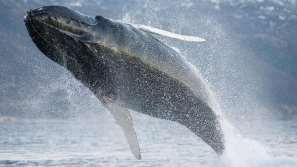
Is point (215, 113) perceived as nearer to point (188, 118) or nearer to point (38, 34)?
point (188, 118)

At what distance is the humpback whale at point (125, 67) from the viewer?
11.5 metres

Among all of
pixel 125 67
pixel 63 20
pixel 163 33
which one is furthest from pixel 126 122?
pixel 63 20

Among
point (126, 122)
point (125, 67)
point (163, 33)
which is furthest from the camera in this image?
point (126, 122)

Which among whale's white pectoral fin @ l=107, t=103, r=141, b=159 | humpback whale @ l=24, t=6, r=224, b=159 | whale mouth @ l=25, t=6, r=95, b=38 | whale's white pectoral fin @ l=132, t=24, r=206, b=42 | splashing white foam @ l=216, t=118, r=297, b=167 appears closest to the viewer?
whale mouth @ l=25, t=6, r=95, b=38

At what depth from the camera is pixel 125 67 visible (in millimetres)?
12586

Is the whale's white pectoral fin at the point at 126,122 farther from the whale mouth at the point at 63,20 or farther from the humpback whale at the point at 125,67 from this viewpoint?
the whale mouth at the point at 63,20

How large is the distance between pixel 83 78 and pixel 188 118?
9.59 ft

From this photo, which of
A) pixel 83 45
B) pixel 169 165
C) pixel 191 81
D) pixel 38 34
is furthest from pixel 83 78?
pixel 169 165

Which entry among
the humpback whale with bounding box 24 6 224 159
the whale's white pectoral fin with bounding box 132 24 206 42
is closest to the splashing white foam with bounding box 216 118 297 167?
the humpback whale with bounding box 24 6 224 159

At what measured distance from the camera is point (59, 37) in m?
11.6

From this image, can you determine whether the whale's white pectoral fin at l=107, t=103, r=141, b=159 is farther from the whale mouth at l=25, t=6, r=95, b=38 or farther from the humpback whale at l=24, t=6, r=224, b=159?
the whale mouth at l=25, t=6, r=95, b=38

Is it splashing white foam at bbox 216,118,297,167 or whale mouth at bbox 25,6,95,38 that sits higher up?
whale mouth at bbox 25,6,95,38

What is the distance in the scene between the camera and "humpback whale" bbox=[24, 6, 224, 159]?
11531 millimetres

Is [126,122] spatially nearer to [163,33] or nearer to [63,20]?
[163,33]
